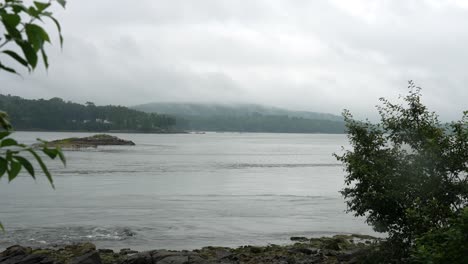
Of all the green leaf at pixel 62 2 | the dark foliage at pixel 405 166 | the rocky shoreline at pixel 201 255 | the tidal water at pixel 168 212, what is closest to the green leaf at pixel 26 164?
the green leaf at pixel 62 2

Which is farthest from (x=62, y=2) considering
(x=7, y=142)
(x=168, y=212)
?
(x=168, y=212)

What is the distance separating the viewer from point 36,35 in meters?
2.10

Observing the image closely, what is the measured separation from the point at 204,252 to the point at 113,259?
15.2 feet

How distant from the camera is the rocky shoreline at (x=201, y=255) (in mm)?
21328

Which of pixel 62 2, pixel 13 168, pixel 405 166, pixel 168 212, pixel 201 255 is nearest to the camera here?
pixel 62 2

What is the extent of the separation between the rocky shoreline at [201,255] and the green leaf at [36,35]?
62.3ft

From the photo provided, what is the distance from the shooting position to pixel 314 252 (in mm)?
25016

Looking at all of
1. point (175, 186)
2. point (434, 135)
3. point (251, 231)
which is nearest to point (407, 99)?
point (434, 135)

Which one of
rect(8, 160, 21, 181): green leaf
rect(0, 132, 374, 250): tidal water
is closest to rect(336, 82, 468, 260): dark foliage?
rect(8, 160, 21, 181): green leaf

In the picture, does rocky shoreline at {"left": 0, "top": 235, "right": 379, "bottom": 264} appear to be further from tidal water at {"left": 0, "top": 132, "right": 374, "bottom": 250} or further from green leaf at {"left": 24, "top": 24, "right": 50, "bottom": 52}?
green leaf at {"left": 24, "top": 24, "right": 50, "bottom": 52}

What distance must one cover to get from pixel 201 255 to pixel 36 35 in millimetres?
22821

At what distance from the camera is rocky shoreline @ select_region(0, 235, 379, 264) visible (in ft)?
70.0

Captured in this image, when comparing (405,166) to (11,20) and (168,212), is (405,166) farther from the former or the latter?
(168,212)

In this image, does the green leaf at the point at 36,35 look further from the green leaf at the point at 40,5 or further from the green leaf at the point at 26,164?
the green leaf at the point at 26,164
